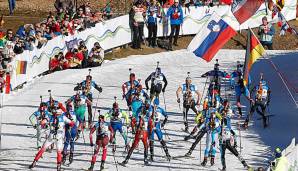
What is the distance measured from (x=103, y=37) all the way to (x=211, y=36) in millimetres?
15157

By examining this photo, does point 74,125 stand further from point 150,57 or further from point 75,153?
point 150,57

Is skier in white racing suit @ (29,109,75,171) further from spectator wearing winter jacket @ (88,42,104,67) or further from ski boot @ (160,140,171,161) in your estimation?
spectator wearing winter jacket @ (88,42,104,67)

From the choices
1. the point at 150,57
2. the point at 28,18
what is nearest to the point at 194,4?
the point at 150,57

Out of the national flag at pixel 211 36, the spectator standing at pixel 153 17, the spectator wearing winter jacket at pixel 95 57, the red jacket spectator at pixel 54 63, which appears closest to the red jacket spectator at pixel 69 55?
the red jacket spectator at pixel 54 63

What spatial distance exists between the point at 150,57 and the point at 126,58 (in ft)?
3.71

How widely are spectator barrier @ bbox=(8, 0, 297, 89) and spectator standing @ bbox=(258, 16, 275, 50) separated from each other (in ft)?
7.25

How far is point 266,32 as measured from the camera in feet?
156

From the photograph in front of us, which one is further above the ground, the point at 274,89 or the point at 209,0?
the point at 209,0

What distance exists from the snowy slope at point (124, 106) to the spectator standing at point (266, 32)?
4.29 ft

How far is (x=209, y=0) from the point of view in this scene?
49.6 meters

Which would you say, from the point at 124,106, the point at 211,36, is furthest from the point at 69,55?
the point at 211,36

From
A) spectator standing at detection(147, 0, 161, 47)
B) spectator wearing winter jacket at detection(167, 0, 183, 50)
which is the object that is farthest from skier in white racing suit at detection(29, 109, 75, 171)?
spectator wearing winter jacket at detection(167, 0, 183, 50)

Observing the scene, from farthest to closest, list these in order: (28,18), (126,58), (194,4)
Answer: (28,18)
(194,4)
(126,58)

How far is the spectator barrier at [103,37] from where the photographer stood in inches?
1534
